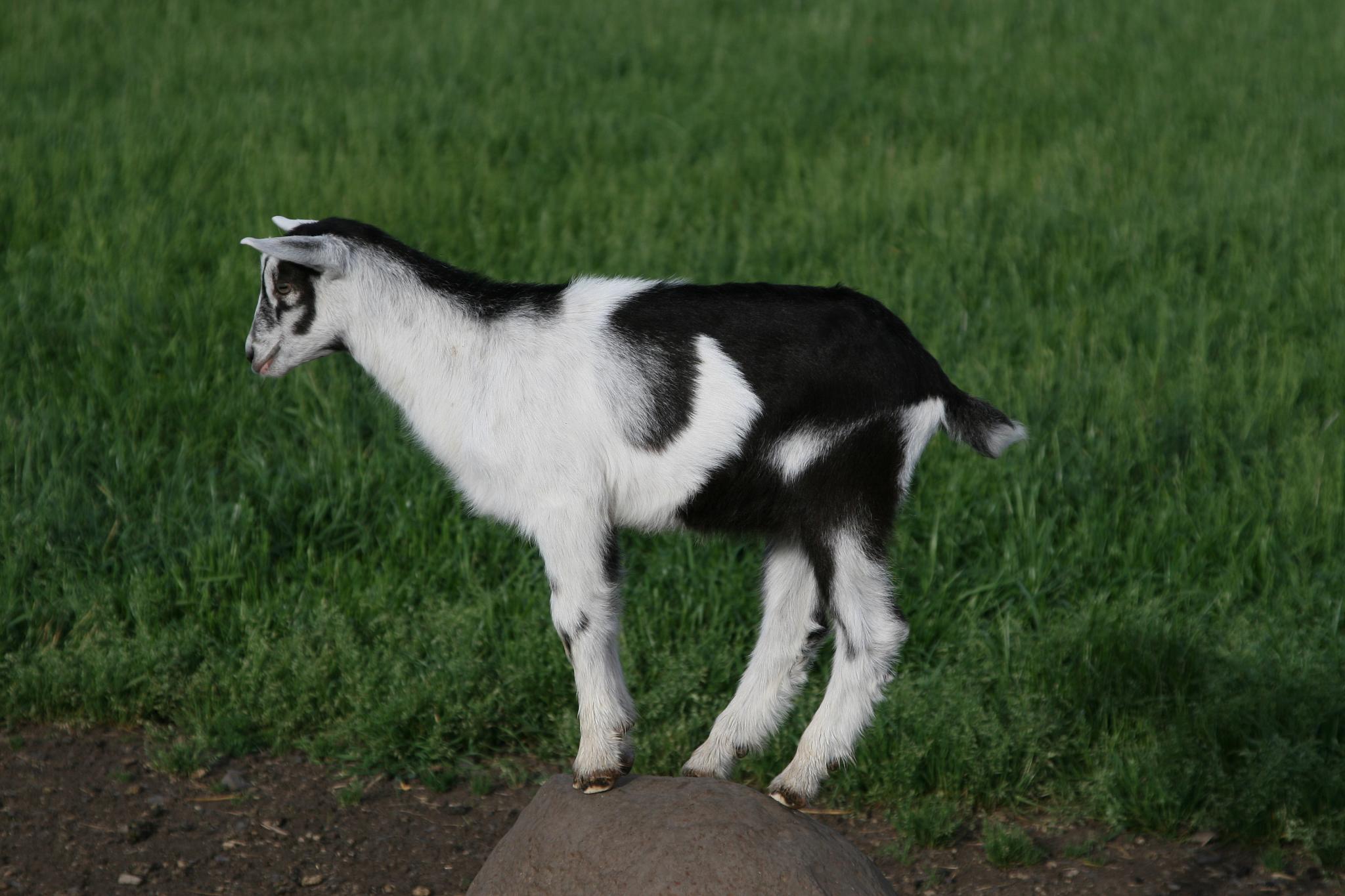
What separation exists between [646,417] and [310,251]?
89 cm

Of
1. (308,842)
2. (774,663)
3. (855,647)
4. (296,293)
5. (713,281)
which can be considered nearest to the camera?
(855,647)

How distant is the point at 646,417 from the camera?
337 cm

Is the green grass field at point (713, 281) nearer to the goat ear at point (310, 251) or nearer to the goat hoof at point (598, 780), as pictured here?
the goat hoof at point (598, 780)

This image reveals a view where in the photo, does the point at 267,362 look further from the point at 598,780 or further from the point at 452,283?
the point at 598,780

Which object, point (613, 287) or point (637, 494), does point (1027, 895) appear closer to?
point (637, 494)

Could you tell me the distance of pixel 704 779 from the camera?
369cm

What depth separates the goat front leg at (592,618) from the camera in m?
3.33

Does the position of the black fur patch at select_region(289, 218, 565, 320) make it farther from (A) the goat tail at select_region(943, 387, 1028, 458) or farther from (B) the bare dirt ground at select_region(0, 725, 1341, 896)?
(B) the bare dirt ground at select_region(0, 725, 1341, 896)

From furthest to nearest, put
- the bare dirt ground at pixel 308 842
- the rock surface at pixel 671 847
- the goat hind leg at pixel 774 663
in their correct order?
the bare dirt ground at pixel 308 842 → the goat hind leg at pixel 774 663 → the rock surface at pixel 671 847

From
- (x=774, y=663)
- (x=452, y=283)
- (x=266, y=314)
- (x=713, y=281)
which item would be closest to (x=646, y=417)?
(x=452, y=283)

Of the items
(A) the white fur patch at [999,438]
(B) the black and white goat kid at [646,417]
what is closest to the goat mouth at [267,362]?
(B) the black and white goat kid at [646,417]

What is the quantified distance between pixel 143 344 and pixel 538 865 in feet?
14.5

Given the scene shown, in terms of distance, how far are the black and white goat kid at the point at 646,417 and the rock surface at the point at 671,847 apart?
0.12 metres

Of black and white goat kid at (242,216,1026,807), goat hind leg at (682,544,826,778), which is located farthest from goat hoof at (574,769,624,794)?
goat hind leg at (682,544,826,778)
